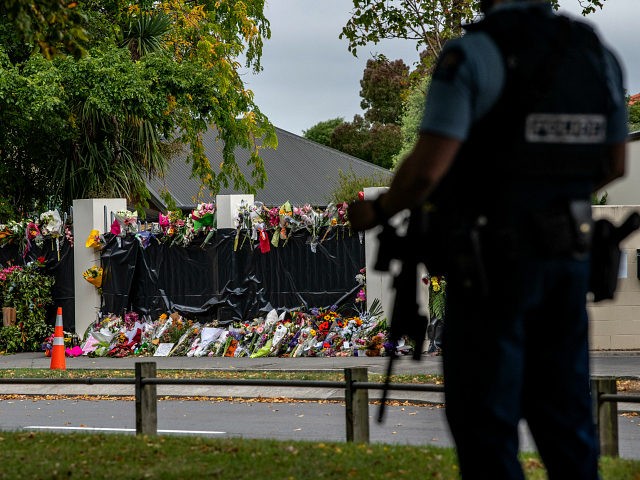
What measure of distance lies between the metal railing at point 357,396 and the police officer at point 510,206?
186 centimetres

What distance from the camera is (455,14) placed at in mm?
17375

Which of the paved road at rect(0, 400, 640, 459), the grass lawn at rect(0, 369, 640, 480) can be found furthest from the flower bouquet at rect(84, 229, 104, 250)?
the grass lawn at rect(0, 369, 640, 480)

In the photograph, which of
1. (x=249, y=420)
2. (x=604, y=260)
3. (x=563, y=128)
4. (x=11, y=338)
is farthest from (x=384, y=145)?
(x=563, y=128)

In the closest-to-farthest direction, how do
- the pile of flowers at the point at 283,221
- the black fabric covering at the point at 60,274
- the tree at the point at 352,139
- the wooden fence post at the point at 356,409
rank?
the wooden fence post at the point at 356,409, the pile of flowers at the point at 283,221, the black fabric covering at the point at 60,274, the tree at the point at 352,139

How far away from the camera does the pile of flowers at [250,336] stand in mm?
18062

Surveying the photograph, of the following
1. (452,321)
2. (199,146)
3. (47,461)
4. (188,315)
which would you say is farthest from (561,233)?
(199,146)

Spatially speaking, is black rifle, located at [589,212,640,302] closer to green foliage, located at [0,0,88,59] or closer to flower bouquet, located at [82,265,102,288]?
green foliage, located at [0,0,88,59]

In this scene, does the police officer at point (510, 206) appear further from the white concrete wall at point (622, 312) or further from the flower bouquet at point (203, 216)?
the flower bouquet at point (203, 216)

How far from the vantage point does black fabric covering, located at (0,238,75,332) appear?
21641 millimetres

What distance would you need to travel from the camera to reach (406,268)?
384 cm

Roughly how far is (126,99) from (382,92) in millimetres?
54039

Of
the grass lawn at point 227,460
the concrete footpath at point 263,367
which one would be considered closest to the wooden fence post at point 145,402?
the grass lawn at point 227,460

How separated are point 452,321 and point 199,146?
2612 centimetres

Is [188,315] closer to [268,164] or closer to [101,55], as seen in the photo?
[101,55]
